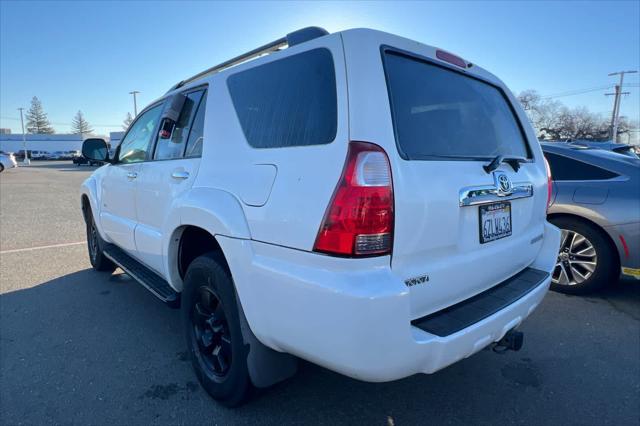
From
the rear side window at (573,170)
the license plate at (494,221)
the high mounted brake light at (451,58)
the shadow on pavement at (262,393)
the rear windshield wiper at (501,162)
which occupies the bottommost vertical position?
the shadow on pavement at (262,393)

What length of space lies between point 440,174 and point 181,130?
1921 millimetres

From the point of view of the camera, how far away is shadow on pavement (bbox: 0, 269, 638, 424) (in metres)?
2.29

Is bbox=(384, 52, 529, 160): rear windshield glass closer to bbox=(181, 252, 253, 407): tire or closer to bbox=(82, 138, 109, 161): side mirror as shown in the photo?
bbox=(181, 252, 253, 407): tire

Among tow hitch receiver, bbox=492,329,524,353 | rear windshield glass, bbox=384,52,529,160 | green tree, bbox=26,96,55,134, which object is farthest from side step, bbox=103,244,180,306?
green tree, bbox=26,96,55,134

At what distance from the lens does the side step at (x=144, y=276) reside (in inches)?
110

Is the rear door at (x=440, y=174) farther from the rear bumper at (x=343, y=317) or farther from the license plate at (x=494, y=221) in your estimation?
the rear bumper at (x=343, y=317)

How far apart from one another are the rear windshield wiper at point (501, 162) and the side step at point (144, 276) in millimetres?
2163

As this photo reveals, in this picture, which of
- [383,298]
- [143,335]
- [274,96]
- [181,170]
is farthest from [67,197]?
[383,298]

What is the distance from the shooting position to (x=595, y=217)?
3939mm

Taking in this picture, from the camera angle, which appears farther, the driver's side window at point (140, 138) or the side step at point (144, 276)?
the driver's side window at point (140, 138)

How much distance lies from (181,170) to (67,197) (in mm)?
11990

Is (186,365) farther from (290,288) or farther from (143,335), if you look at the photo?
(290,288)

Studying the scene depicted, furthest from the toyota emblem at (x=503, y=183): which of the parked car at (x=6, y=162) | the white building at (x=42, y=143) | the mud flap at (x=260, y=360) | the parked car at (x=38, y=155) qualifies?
the white building at (x=42, y=143)

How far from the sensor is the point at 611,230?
3.85 meters
